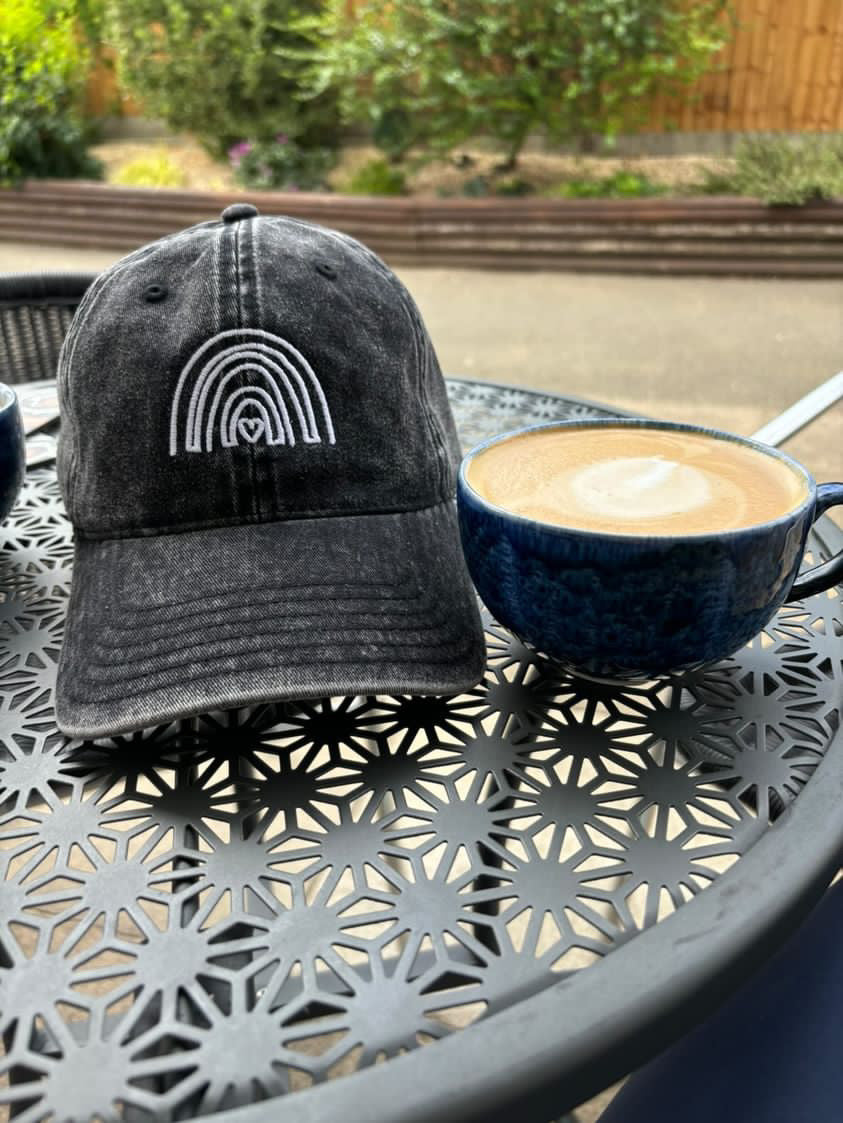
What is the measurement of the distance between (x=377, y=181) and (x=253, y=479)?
5432mm

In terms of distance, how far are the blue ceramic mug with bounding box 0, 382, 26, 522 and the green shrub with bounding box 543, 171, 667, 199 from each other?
4.82 meters

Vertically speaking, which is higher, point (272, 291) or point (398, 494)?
point (272, 291)

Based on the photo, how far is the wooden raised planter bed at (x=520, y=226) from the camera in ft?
15.1

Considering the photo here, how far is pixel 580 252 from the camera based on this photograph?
16.1ft

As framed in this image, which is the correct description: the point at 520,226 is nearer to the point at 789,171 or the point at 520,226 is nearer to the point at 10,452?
the point at 789,171

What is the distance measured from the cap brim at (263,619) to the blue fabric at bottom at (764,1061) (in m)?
0.30

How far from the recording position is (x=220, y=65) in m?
6.22

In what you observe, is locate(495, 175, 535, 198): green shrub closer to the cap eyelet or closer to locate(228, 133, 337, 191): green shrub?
locate(228, 133, 337, 191): green shrub

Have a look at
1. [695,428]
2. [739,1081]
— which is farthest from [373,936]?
[695,428]

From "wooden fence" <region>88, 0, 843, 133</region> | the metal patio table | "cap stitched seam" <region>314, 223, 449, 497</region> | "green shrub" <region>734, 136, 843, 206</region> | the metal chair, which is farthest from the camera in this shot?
"wooden fence" <region>88, 0, 843, 133</region>

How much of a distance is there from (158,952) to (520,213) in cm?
485

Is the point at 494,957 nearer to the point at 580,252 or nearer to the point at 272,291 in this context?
the point at 272,291

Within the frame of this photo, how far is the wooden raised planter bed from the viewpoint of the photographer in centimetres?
459

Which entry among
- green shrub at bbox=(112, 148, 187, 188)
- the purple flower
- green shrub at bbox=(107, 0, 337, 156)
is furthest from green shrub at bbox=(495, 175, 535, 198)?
green shrub at bbox=(112, 148, 187, 188)
